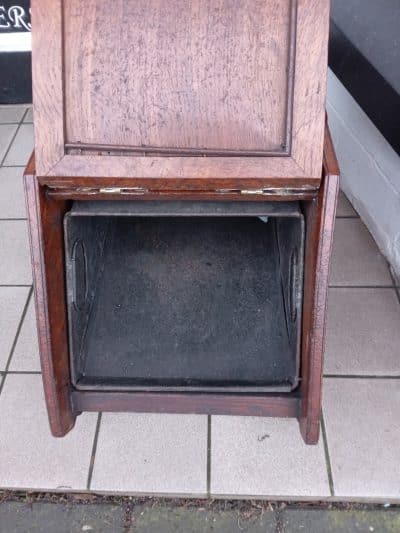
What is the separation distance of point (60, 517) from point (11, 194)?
1.37 metres

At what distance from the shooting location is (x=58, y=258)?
3.85ft

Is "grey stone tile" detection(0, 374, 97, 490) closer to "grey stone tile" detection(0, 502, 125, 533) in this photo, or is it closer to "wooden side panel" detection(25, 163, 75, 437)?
"grey stone tile" detection(0, 502, 125, 533)

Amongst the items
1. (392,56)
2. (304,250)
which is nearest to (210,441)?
(304,250)

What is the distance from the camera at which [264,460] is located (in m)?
1.41

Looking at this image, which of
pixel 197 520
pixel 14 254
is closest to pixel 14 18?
pixel 14 254

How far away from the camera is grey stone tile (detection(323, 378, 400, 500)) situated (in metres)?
1.36

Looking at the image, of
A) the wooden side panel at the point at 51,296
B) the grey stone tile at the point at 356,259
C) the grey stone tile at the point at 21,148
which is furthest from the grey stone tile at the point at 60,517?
the grey stone tile at the point at 21,148

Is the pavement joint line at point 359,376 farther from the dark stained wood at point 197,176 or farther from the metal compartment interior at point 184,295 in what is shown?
the dark stained wood at point 197,176

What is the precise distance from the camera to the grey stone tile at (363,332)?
1.62m

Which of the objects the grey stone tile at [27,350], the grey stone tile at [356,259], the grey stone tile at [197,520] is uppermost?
the grey stone tile at [356,259]

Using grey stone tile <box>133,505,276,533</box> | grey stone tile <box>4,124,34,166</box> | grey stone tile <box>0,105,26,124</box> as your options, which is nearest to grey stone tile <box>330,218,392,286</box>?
grey stone tile <box>133,505,276,533</box>

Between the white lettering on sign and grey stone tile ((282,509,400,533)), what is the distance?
7.97ft

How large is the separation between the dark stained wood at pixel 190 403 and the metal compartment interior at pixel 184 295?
0.02m

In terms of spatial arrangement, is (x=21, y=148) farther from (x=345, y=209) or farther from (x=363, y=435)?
(x=363, y=435)
